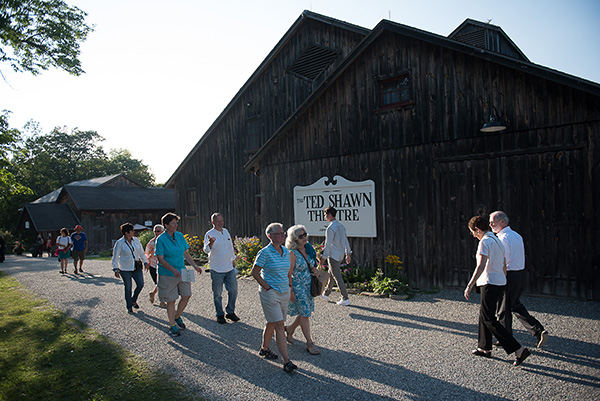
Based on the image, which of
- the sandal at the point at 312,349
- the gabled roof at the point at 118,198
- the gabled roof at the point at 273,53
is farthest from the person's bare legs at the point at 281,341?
the gabled roof at the point at 118,198

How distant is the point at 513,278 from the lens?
5.50 metres

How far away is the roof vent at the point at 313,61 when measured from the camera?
16109 millimetres

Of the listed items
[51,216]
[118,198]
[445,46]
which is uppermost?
[445,46]

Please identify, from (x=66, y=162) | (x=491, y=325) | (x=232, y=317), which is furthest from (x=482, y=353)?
Result: (x=66, y=162)

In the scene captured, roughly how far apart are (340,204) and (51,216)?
33757mm

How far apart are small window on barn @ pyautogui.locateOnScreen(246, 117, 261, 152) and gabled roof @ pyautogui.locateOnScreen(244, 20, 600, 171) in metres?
4.97

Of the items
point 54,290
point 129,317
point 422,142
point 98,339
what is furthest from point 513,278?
point 54,290

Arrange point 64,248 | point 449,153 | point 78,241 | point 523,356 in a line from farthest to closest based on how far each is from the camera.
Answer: point 64,248 < point 78,241 < point 449,153 < point 523,356

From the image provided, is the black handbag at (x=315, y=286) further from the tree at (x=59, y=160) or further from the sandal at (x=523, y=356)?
the tree at (x=59, y=160)

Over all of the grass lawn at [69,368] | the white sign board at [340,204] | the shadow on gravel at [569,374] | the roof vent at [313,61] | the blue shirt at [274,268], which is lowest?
the grass lawn at [69,368]

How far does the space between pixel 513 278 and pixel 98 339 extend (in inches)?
252

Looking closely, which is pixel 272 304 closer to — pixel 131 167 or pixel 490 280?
pixel 490 280

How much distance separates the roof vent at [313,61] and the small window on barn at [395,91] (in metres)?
6.10

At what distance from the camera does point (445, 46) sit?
9.18 metres
